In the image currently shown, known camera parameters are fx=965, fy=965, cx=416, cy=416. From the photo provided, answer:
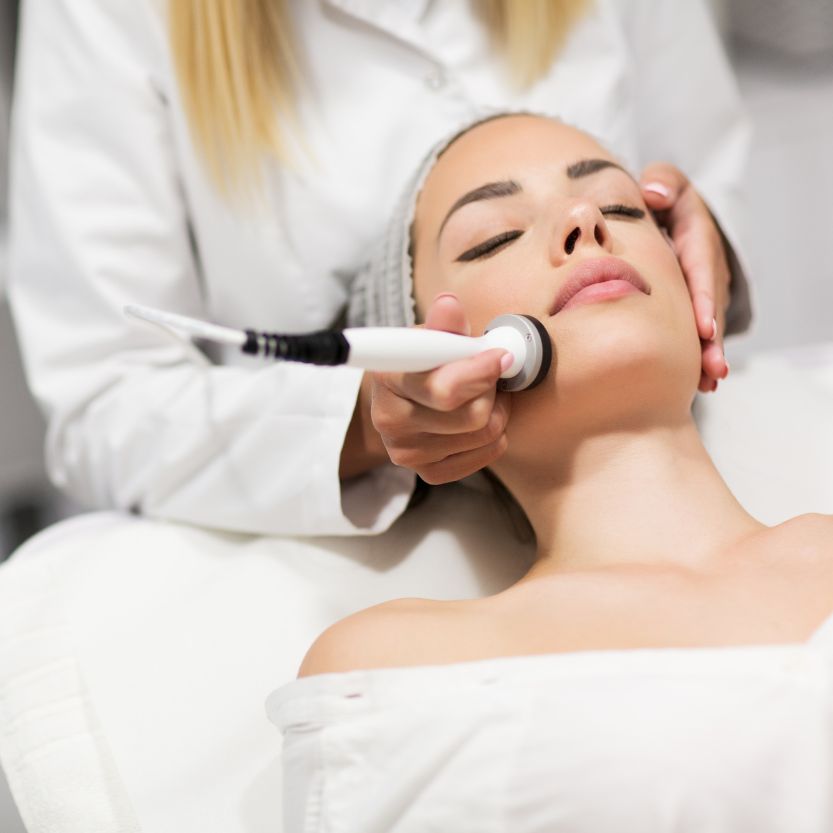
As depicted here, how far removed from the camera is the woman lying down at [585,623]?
60cm

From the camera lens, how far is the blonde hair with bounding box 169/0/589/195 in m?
1.02

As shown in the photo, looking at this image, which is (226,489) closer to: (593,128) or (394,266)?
(394,266)

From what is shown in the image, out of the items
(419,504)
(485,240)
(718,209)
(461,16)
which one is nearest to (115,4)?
(461,16)

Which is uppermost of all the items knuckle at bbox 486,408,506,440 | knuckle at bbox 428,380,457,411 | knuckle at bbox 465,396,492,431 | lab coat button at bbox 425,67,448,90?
lab coat button at bbox 425,67,448,90

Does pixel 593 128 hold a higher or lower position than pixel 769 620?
higher

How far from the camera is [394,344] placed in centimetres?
64

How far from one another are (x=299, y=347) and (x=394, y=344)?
70 millimetres

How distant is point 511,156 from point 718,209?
19.9 inches

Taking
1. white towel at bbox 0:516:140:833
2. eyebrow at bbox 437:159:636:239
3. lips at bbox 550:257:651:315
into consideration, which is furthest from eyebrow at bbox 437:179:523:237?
white towel at bbox 0:516:140:833

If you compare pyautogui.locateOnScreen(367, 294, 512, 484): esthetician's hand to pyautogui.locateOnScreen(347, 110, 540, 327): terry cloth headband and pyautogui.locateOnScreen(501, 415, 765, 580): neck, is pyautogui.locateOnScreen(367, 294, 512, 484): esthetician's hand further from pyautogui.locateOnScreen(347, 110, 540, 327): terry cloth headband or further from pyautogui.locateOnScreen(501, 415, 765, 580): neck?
pyautogui.locateOnScreen(347, 110, 540, 327): terry cloth headband

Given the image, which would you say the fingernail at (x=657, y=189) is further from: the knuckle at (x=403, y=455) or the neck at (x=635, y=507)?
the knuckle at (x=403, y=455)

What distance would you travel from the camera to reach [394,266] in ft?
3.20

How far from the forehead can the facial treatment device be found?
0.64ft

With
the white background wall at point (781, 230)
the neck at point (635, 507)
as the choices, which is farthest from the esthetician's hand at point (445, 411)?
the white background wall at point (781, 230)
